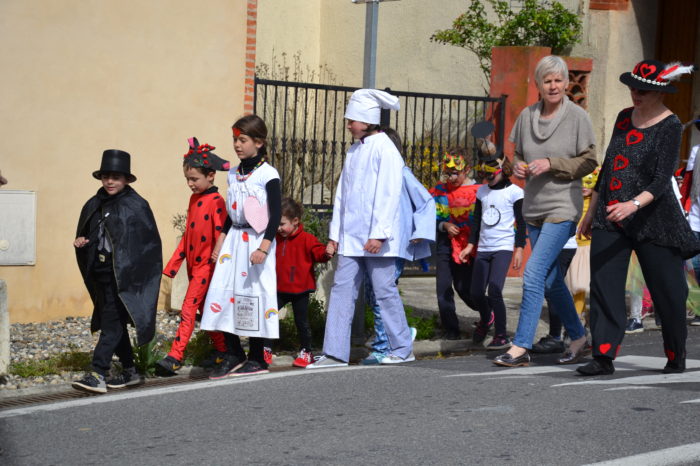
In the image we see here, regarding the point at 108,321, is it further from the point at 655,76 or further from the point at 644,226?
the point at 655,76

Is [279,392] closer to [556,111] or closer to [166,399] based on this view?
[166,399]

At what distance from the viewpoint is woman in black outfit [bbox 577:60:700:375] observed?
668 centimetres

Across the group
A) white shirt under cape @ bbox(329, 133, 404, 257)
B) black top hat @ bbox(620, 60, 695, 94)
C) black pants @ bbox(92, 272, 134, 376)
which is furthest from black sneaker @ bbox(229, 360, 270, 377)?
black top hat @ bbox(620, 60, 695, 94)

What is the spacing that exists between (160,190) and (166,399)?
4465 mm

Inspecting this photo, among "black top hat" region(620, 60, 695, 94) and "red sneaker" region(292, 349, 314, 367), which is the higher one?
"black top hat" region(620, 60, 695, 94)

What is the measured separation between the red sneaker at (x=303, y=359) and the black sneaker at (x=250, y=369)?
383 mm

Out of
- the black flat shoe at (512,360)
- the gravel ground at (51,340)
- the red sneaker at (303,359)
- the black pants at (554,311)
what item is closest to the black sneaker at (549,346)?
the black pants at (554,311)

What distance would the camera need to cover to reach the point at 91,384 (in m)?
6.80

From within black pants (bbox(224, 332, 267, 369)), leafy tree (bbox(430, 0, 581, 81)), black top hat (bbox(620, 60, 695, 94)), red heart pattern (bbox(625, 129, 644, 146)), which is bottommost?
black pants (bbox(224, 332, 267, 369))

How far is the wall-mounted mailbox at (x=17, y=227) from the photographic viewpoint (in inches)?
384

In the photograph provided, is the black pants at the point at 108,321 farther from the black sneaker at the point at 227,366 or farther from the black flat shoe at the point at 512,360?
the black flat shoe at the point at 512,360

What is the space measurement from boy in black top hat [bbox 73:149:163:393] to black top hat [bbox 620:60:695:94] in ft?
10.7

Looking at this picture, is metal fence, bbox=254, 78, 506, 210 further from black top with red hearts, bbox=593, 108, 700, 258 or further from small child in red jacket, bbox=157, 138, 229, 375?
black top with red hearts, bbox=593, 108, 700, 258

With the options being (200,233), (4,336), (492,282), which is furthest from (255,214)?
(492,282)
